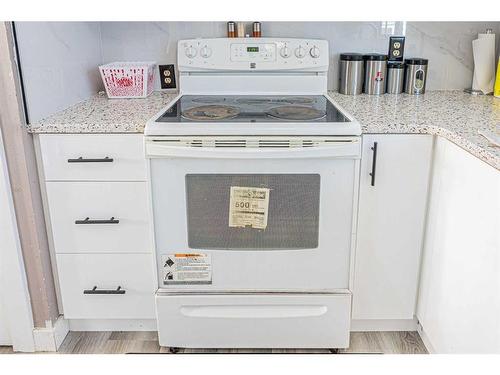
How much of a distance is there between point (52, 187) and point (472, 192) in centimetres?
135

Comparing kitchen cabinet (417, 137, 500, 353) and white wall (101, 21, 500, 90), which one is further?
white wall (101, 21, 500, 90)

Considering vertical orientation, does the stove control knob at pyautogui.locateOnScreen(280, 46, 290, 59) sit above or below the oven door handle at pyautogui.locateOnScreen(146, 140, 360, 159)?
above

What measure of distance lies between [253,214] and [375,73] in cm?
97

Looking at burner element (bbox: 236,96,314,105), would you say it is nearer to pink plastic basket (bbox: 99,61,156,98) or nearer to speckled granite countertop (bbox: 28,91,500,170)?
speckled granite countertop (bbox: 28,91,500,170)

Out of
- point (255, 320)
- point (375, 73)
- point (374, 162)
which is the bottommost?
point (255, 320)

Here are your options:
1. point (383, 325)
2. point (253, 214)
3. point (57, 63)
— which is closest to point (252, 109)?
point (253, 214)

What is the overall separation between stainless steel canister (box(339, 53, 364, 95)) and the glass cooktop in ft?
0.53

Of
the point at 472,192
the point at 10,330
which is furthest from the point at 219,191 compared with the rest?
the point at 10,330

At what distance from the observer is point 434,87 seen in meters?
2.19

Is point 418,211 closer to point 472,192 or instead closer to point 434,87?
point 472,192

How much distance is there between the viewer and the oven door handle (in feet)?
4.84

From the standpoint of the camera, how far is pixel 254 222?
1.57m

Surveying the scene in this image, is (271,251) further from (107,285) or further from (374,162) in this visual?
(107,285)

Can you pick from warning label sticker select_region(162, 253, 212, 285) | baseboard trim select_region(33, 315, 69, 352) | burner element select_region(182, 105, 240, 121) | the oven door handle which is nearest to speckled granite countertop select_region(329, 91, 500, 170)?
the oven door handle
